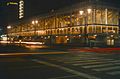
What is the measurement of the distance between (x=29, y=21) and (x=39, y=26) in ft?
59.5

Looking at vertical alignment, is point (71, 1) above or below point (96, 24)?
above

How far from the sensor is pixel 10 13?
7830 inches

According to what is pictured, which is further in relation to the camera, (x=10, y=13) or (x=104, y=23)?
(x=10, y=13)

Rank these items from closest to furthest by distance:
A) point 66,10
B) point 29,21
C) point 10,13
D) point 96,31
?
point 96,31 → point 66,10 → point 29,21 → point 10,13

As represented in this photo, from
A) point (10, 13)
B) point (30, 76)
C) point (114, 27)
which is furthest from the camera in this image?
point (10, 13)

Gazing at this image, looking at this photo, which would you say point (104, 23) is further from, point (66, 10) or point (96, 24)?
point (66, 10)

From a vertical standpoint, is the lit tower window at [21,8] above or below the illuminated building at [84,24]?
above

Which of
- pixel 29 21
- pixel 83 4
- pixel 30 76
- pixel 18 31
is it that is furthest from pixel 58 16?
pixel 30 76

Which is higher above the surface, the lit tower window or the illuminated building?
the lit tower window

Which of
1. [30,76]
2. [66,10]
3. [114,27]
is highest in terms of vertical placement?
[66,10]

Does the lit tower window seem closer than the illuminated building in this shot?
No

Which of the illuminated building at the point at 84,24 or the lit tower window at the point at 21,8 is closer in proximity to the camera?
the illuminated building at the point at 84,24

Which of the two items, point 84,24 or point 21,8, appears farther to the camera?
point 21,8

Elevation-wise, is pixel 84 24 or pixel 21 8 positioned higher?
pixel 21 8
